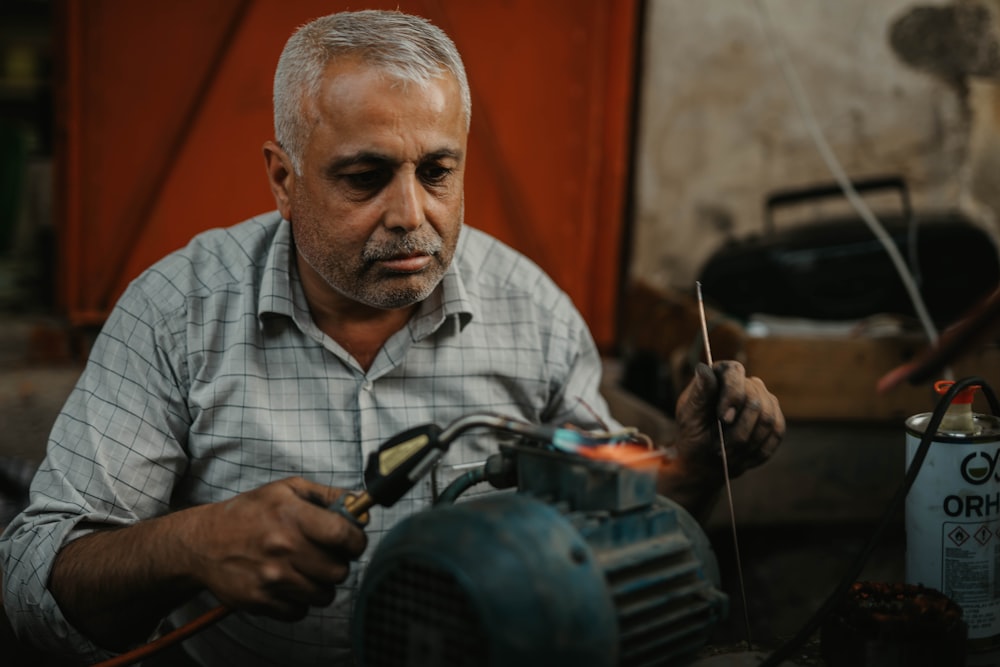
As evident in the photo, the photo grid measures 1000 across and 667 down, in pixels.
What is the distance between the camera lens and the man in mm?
1425

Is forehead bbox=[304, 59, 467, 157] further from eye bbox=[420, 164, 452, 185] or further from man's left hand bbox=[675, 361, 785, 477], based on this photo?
man's left hand bbox=[675, 361, 785, 477]

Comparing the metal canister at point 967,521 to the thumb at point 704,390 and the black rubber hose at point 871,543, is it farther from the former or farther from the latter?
the thumb at point 704,390

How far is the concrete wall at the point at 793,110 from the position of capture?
4.15 metres

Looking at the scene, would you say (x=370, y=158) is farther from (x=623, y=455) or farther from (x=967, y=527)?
(x=967, y=527)

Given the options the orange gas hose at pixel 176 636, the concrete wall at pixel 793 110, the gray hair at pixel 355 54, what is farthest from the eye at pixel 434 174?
the concrete wall at pixel 793 110

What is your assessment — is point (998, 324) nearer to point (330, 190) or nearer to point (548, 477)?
point (548, 477)

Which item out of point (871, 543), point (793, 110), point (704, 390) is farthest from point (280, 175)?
point (793, 110)

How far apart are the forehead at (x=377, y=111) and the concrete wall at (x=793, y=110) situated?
110 inches

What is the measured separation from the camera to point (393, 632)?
100cm

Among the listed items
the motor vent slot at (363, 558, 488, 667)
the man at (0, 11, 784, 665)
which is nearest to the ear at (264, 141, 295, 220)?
the man at (0, 11, 784, 665)

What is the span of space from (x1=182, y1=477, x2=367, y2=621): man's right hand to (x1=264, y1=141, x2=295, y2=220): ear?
0.67 metres

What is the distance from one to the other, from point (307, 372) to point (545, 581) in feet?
2.86

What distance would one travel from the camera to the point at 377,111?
58.1 inches

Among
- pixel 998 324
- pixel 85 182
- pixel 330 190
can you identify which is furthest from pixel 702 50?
pixel 998 324
